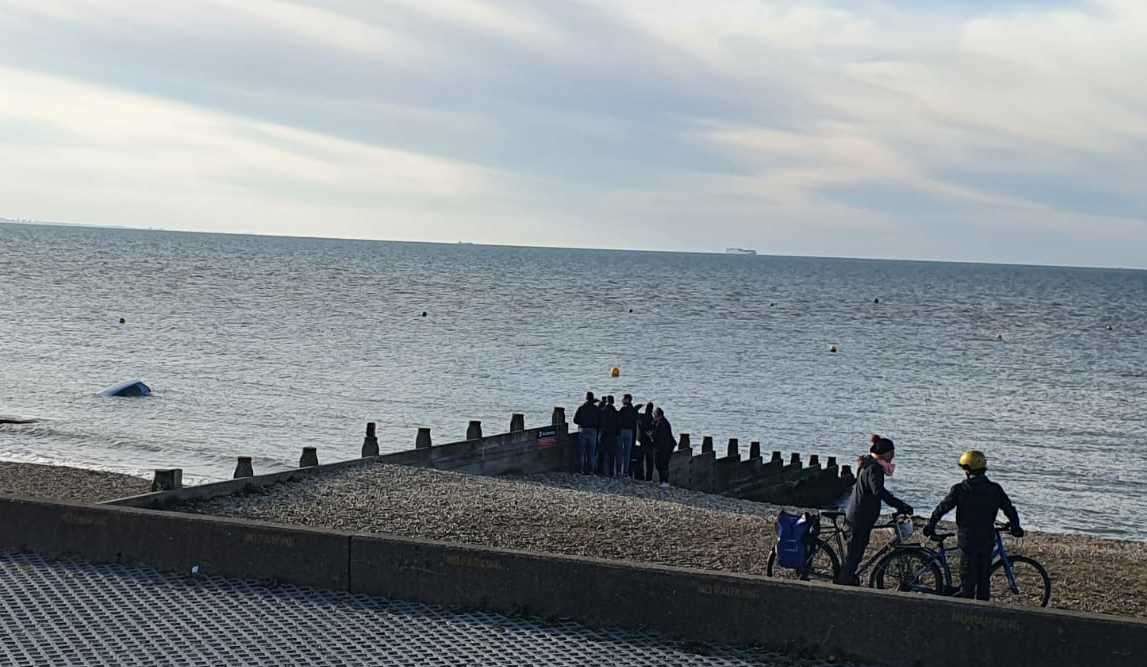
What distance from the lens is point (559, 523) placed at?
1622 centimetres

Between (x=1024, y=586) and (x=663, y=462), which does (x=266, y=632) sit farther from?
(x=663, y=462)

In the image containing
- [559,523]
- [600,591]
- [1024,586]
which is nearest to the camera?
[600,591]

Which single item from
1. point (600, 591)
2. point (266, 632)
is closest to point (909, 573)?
point (600, 591)

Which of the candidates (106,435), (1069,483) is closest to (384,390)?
(106,435)

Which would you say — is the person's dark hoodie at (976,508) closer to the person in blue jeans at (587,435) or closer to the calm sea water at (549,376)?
the person in blue jeans at (587,435)

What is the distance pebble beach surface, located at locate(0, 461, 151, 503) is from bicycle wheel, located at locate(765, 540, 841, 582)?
40.1 ft

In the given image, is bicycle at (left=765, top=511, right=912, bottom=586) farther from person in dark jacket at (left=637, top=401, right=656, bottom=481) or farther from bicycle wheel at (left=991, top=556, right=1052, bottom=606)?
person in dark jacket at (left=637, top=401, right=656, bottom=481)

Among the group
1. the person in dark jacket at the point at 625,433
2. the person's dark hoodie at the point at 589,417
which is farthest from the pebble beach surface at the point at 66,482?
the person in dark jacket at the point at 625,433

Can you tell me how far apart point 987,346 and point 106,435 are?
64.1 meters

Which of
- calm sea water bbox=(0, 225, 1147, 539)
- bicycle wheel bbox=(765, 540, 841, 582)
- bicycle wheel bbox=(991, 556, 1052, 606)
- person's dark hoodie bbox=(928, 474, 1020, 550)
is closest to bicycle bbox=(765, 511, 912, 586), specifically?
bicycle wheel bbox=(765, 540, 841, 582)

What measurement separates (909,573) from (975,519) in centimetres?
93

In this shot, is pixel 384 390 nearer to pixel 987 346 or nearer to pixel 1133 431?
pixel 1133 431

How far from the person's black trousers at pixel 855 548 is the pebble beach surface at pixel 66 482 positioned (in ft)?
44.7

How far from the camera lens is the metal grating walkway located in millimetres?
9250
